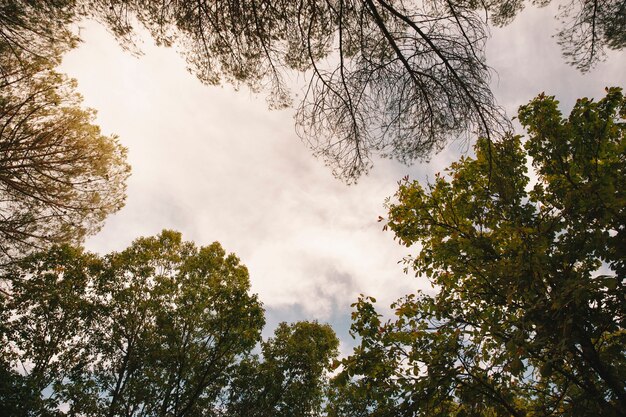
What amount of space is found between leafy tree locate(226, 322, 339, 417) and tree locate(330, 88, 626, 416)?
8922mm

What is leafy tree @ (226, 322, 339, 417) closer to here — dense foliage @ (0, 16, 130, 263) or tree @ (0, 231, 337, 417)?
tree @ (0, 231, 337, 417)

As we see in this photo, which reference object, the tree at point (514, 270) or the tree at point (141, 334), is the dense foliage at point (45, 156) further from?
the tree at point (514, 270)

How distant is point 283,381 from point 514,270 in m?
13.3

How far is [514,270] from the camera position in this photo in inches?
145

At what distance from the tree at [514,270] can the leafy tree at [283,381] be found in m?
8.92

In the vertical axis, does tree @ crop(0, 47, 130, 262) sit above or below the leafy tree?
above

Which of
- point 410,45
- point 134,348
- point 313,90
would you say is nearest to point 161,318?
point 134,348

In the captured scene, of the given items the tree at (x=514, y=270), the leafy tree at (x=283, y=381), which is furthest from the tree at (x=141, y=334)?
the tree at (x=514, y=270)

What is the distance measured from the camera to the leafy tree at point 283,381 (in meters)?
13.8

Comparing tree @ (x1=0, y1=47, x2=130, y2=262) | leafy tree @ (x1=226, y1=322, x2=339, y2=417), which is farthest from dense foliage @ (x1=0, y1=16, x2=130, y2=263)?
leafy tree @ (x1=226, y1=322, x2=339, y2=417)

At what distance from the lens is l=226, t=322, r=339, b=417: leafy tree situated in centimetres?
1380

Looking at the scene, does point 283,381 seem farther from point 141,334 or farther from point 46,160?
point 46,160

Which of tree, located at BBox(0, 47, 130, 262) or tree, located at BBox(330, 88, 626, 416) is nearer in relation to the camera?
tree, located at BBox(330, 88, 626, 416)

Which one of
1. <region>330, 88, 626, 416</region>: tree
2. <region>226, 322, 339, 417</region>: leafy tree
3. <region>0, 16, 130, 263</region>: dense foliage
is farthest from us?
<region>226, 322, 339, 417</region>: leafy tree
